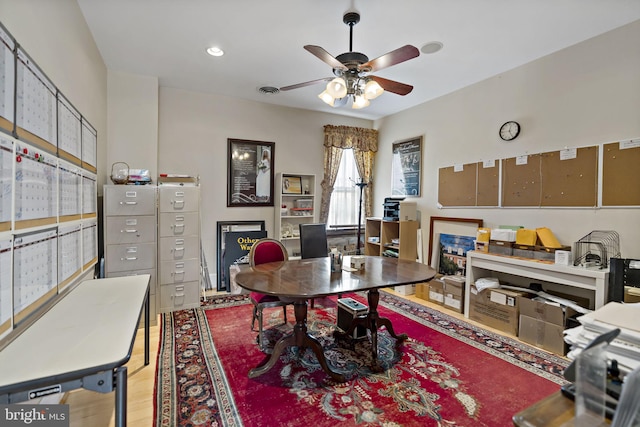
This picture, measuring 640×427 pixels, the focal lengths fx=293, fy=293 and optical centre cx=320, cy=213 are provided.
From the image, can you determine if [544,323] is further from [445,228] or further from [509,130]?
[509,130]

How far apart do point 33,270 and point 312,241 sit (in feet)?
7.99

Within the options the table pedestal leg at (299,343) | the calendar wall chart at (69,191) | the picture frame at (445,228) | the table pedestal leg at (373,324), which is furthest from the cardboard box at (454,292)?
the calendar wall chart at (69,191)

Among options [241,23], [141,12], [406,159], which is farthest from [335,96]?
[406,159]

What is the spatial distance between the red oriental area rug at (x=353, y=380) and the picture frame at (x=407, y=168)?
226 centimetres

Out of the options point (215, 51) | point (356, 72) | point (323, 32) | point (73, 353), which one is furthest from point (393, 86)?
point (73, 353)

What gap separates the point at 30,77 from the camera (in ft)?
4.69

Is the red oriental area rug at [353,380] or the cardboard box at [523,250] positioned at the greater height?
the cardboard box at [523,250]

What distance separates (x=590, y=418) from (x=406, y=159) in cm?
437

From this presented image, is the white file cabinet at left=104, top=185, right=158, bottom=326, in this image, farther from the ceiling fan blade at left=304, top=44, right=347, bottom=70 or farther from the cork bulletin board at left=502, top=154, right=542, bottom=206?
the cork bulletin board at left=502, top=154, right=542, bottom=206

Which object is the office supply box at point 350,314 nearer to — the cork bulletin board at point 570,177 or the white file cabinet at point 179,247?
the white file cabinet at point 179,247

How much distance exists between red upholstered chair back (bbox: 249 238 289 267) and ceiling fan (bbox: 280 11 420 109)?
4.86 ft

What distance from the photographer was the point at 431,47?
2.89 m

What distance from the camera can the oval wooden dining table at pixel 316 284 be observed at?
1.98m

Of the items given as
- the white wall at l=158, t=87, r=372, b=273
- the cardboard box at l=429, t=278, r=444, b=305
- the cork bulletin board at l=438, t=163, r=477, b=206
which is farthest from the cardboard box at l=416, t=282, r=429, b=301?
the white wall at l=158, t=87, r=372, b=273
